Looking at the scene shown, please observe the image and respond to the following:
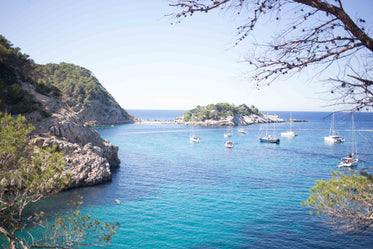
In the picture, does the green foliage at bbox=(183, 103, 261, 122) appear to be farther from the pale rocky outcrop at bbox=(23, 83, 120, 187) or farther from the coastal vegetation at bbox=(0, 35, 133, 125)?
the pale rocky outcrop at bbox=(23, 83, 120, 187)

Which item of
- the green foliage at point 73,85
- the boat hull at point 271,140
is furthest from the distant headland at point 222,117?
the boat hull at point 271,140

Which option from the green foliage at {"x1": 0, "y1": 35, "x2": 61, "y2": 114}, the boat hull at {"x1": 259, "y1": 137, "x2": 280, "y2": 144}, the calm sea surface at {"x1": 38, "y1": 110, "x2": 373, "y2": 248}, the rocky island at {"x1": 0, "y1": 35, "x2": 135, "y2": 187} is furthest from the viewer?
the boat hull at {"x1": 259, "y1": 137, "x2": 280, "y2": 144}

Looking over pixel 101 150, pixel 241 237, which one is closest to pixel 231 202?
pixel 241 237

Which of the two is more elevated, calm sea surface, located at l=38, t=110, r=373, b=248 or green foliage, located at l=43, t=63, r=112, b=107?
green foliage, located at l=43, t=63, r=112, b=107

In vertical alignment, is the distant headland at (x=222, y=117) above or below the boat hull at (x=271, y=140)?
above

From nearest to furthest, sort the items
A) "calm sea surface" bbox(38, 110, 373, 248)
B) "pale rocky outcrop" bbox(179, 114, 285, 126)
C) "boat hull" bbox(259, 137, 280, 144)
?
"calm sea surface" bbox(38, 110, 373, 248)
"boat hull" bbox(259, 137, 280, 144)
"pale rocky outcrop" bbox(179, 114, 285, 126)

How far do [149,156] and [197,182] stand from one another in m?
17.4

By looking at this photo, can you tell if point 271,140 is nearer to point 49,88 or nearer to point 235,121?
point 49,88

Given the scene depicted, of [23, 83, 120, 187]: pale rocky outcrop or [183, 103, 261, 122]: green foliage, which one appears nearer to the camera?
[23, 83, 120, 187]: pale rocky outcrop

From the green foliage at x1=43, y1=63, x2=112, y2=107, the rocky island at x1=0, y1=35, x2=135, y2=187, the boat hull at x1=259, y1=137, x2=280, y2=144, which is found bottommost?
the boat hull at x1=259, y1=137, x2=280, y2=144

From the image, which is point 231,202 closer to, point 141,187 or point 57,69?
point 141,187

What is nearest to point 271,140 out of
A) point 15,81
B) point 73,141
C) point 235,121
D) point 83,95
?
point 73,141

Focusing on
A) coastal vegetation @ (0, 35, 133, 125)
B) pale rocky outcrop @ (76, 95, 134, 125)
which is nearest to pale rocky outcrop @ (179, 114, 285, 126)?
pale rocky outcrop @ (76, 95, 134, 125)

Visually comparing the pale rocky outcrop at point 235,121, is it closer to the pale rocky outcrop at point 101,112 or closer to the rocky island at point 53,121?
the pale rocky outcrop at point 101,112
